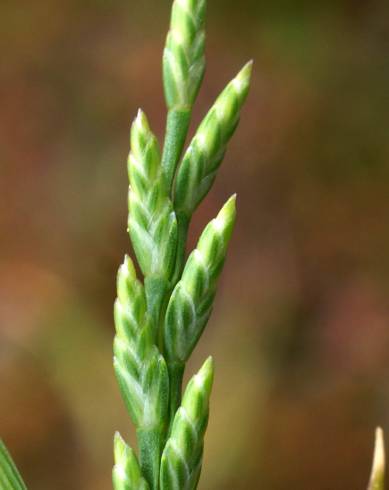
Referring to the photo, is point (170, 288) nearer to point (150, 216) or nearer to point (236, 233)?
point (150, 216)

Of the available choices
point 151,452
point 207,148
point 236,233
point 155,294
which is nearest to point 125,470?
point 151,452

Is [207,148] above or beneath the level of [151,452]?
above

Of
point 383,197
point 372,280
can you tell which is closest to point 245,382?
point 372,280

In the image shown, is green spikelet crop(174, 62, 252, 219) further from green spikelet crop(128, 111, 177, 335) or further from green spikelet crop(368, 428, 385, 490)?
green spikelet crop(368, 428, 385, 490)

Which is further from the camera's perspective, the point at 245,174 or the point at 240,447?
the point at 245,174

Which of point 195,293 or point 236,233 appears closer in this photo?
point 195,293

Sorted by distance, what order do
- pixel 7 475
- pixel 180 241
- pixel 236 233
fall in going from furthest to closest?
pixel 236 233
pixel 180 241
pixel 7 475

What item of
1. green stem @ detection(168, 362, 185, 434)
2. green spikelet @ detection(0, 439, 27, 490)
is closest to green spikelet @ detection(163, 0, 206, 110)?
green stem @ detection(168, 362, 185, 434)

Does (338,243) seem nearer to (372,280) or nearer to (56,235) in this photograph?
(372,280)

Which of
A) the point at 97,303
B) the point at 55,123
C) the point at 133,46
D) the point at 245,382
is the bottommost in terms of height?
the point at 245,382
